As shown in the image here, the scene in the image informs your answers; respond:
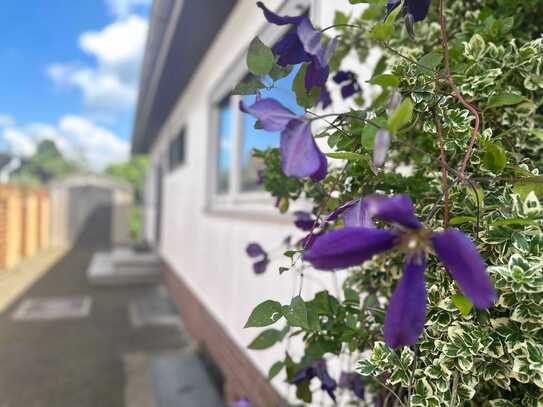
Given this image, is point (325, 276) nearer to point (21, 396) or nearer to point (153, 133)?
point (21, 396)

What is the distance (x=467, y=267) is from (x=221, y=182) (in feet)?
15.5

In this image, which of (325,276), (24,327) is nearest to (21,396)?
(24,327)

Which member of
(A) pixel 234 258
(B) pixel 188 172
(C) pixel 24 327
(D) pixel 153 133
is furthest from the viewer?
(D) pixel 153 133

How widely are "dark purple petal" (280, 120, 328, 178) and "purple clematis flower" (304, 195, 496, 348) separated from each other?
12 centimetres

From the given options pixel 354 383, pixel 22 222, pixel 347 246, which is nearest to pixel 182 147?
pixel 354 383

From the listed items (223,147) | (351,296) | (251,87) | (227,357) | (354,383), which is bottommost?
(227,357)

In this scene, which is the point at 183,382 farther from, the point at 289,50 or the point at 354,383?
the point at 289,50

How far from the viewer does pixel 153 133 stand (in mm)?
11633

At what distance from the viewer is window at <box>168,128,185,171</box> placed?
301 inches

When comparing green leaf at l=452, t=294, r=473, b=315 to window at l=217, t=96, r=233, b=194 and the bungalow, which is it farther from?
window at l=217, t=96, r=233, b=194

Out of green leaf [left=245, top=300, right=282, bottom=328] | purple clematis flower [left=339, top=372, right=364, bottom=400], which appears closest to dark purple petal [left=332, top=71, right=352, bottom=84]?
green leaf [left=245, top=300, right=282, bottom=328]

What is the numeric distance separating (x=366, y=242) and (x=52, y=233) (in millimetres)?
19545

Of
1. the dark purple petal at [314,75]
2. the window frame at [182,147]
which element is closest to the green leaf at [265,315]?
the dark purple petal at [314,75]

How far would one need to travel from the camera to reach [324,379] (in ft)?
3.83
